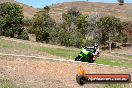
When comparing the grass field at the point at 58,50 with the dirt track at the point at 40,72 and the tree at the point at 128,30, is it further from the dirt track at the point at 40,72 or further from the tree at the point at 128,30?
the tree at the point at 128,30

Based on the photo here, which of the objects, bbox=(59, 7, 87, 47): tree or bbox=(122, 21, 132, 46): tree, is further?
bbox=(122, 21, 132, 46): tree

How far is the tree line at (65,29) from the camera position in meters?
62.8

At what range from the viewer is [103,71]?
28984mm

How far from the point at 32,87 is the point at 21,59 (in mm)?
2858

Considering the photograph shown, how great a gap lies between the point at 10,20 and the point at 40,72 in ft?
121

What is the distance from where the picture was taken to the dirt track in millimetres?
24812

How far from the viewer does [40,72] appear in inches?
1047

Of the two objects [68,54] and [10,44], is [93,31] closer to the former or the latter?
[68,54]

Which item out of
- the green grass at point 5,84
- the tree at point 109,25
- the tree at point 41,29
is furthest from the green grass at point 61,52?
the tree at point 109,25

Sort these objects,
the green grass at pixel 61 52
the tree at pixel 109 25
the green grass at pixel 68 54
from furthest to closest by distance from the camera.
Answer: the tree at pixel 109 25, the green grass at pixel 61 52, the green grass at pixel 68 54

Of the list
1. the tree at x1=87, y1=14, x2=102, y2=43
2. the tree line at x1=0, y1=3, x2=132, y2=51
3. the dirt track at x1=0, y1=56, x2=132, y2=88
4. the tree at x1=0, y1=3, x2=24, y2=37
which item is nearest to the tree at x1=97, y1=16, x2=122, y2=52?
the tree line at x1=0, y1=3, x2=132, y2=51

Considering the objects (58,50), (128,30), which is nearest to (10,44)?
(58,50)

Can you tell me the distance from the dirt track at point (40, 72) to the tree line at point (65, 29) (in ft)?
113

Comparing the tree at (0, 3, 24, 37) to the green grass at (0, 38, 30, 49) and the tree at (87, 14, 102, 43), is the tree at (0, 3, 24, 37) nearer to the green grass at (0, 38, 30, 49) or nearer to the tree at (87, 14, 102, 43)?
the tree at (87, 14, 102, 43)
